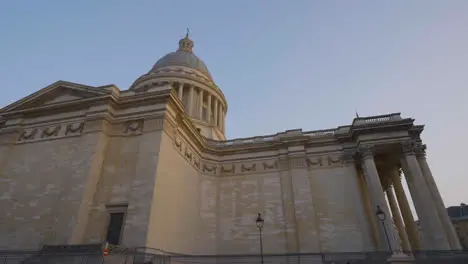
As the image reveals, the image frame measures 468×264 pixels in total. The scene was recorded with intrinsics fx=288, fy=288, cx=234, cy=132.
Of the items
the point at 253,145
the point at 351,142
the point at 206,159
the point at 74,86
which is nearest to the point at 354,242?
the point at 351,142

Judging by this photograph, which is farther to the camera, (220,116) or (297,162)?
(220,116)

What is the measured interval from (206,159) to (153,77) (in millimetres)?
16567

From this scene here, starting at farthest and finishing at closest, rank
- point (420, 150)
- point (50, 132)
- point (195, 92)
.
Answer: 1. point (195, 92)
2. point (420, 150)
3. point (50, 132)

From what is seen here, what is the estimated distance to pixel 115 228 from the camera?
621 inches

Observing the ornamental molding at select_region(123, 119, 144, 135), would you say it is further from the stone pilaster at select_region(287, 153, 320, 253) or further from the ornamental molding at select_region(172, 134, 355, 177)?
the stone pilaster at select_region(287, 153, 320, 253)

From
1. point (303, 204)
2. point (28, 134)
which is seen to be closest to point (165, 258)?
point (303, 204)

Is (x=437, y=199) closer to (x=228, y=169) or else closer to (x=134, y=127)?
(x=228, y=169)

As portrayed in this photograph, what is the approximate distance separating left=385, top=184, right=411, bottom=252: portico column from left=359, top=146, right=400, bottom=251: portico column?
141 inches

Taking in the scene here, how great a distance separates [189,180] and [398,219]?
17.2 metres

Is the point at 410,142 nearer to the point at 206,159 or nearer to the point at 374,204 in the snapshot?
the point at 374,204

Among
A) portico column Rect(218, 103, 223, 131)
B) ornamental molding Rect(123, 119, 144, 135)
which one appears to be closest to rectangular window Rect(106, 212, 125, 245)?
ornamental molding Rect(123, 119, 144, 135)

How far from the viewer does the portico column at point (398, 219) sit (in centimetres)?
2226

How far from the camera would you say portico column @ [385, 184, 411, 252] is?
73.0 ft

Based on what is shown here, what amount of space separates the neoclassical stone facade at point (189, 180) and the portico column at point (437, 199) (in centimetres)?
7
